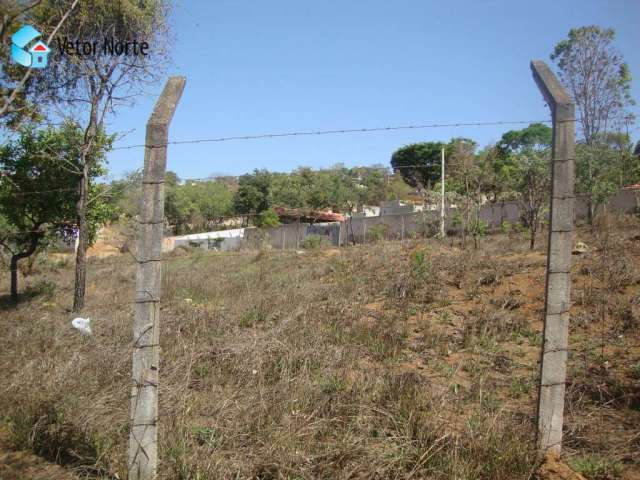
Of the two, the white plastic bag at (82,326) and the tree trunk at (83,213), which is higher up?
the tree trunk at (83,213)

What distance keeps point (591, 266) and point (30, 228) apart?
13.3 m

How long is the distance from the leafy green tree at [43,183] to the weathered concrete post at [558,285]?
10.8 metres

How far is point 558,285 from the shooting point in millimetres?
3146

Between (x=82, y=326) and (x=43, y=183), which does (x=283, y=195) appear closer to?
(x=43, y=183)

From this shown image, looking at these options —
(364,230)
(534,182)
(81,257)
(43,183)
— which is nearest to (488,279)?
(534,182)

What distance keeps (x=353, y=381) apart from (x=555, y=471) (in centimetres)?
176

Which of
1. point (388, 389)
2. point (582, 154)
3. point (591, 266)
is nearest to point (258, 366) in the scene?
point (388, 389)

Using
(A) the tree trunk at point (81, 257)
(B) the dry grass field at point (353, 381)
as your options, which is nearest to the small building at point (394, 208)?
(A) the tree trunk at point (81, 257)

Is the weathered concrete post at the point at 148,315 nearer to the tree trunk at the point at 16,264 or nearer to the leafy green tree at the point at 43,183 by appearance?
the leafy green tree at the point at 43,183

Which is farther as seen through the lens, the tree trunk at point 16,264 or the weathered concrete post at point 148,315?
the tree trunk at point 16,264

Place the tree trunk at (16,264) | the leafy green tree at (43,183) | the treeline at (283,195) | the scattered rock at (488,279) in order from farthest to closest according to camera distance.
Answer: the treeline at (283,195) → the tree trunk at (16,264) → the leafy green tree at (43,183) → the scattered rock at (488,279)

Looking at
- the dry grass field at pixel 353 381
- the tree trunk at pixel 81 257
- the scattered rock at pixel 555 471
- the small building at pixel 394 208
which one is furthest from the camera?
the small building at pixel 394 208

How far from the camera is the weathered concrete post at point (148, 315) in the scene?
3.08 m

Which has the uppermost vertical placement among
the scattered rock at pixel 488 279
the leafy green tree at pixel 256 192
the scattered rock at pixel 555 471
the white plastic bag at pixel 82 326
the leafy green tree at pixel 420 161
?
the leafy green tree at pixel 420 161
